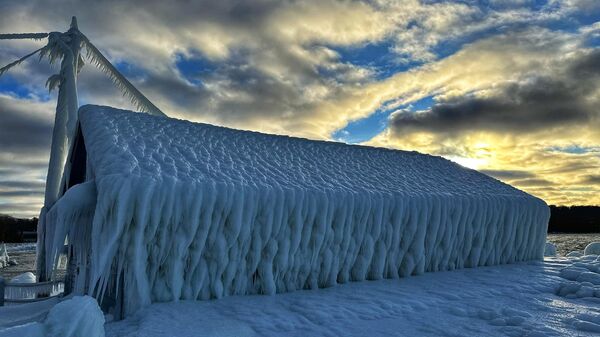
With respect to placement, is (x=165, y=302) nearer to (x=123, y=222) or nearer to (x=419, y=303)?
(x=123, y=222)

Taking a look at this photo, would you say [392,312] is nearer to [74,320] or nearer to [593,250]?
[74,320]

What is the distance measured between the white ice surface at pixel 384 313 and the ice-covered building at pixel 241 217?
493mm

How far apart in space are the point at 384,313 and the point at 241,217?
288cm

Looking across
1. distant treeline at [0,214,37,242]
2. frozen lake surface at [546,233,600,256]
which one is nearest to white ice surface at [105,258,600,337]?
frozen lake surface at [546,233,600,256]

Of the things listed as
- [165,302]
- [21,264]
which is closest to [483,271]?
[165,302]

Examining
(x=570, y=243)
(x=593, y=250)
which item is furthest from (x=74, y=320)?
A: (x=570, y=243)

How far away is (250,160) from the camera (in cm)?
1025

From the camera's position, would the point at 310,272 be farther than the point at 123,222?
Yes

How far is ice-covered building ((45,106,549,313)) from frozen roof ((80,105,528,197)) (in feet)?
0.16

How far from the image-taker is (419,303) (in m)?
7.77

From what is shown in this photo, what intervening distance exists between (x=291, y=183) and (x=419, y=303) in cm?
333

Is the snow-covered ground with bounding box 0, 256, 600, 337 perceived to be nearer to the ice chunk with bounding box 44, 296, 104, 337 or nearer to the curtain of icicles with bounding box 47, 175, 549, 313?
the ice chunk with bounding box 44, 296, 104, 337

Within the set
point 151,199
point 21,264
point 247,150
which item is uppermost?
point 247,150

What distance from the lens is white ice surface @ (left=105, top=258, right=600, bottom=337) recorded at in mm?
6175
